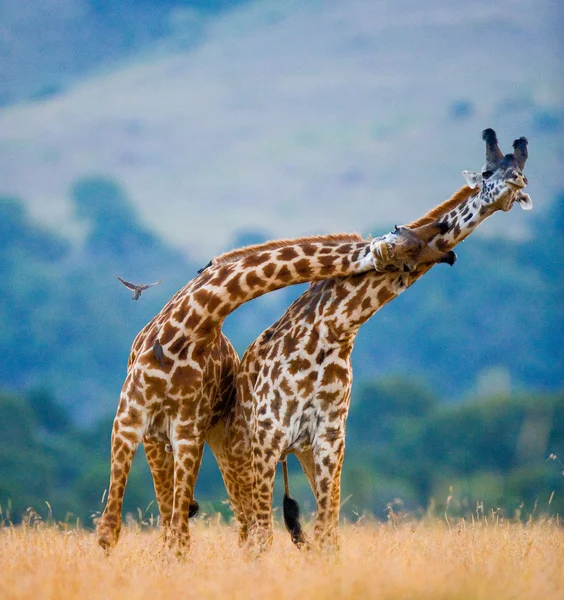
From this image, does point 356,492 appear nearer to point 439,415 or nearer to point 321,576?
point 439,415

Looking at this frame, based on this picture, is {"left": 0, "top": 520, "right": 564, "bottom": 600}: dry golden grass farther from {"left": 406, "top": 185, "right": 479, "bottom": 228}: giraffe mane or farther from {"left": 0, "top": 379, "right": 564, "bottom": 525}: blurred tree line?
{"left": 0, "top": 379, "right": 564, "bottom": 525}: blurred tree line

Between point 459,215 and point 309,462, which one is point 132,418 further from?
point 459,215

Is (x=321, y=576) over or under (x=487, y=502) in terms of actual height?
over

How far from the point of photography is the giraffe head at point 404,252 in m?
7.43

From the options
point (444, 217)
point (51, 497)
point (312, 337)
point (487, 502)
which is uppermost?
point (444, 217)

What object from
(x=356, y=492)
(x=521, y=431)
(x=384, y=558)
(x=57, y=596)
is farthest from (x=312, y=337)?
(x=521, y=431)

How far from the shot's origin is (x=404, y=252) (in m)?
7.45

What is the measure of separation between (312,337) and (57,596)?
2754mm

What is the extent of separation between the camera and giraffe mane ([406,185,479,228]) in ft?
25.5

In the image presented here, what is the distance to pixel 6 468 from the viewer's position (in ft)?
103

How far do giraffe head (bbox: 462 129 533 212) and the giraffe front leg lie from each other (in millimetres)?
2011

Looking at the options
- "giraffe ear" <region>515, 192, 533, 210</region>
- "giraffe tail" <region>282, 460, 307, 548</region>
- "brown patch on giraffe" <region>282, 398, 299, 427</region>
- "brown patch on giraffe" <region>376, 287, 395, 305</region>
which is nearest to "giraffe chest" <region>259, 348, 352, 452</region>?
→ "brown patch on giraffe" <region>282, 398, 299, 427</region>

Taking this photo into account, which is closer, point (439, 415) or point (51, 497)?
point (51, 497)

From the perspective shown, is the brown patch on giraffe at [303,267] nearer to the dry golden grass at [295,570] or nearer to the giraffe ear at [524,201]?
the giraffe ear at [524,201]
